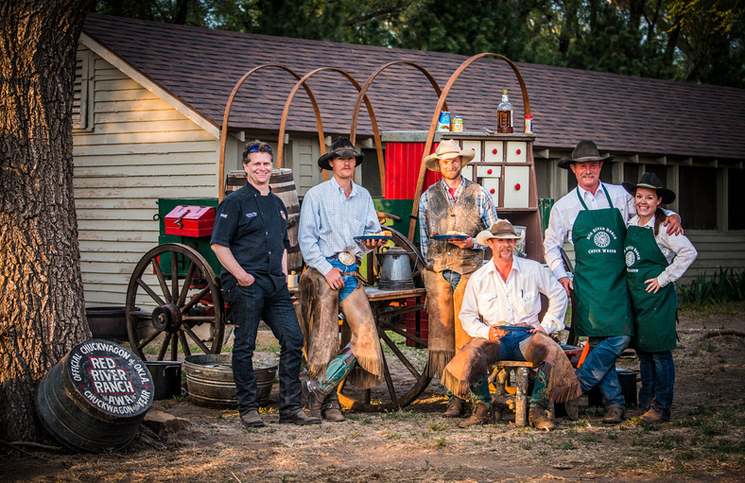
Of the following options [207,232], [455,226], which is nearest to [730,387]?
[455,226]

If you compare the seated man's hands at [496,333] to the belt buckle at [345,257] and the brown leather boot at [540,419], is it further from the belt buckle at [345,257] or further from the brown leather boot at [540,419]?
the belt buckle at [345,257]

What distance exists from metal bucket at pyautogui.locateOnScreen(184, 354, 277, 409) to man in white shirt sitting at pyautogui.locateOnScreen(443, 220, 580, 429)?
1.57m

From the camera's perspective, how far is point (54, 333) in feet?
16.6

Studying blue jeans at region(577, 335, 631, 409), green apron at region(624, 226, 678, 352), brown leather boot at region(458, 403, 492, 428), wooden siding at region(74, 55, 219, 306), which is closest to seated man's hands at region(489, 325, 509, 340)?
brown leather boot at region(458, 403, 492, 428)

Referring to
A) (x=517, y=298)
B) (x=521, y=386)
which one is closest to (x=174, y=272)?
(x=517, y=298)

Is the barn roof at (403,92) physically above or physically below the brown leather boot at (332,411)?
above

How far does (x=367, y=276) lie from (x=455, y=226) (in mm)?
1254

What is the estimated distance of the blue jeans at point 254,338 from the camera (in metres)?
5.66

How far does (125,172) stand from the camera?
11.4 m

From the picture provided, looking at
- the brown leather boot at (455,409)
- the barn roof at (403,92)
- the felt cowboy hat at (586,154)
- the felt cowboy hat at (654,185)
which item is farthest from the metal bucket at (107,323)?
the felt cowboy hat at (654,185)

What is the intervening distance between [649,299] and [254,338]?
288cm

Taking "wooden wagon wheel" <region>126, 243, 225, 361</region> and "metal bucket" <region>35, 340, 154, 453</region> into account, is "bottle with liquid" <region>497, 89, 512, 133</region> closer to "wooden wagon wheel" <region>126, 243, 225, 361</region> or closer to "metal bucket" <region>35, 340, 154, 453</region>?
"wooden wagon wheel" <region>126, 243, 225, 361</region>

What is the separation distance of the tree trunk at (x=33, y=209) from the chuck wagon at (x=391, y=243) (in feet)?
5.82

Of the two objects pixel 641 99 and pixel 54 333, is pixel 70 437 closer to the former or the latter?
pixel 54 333
